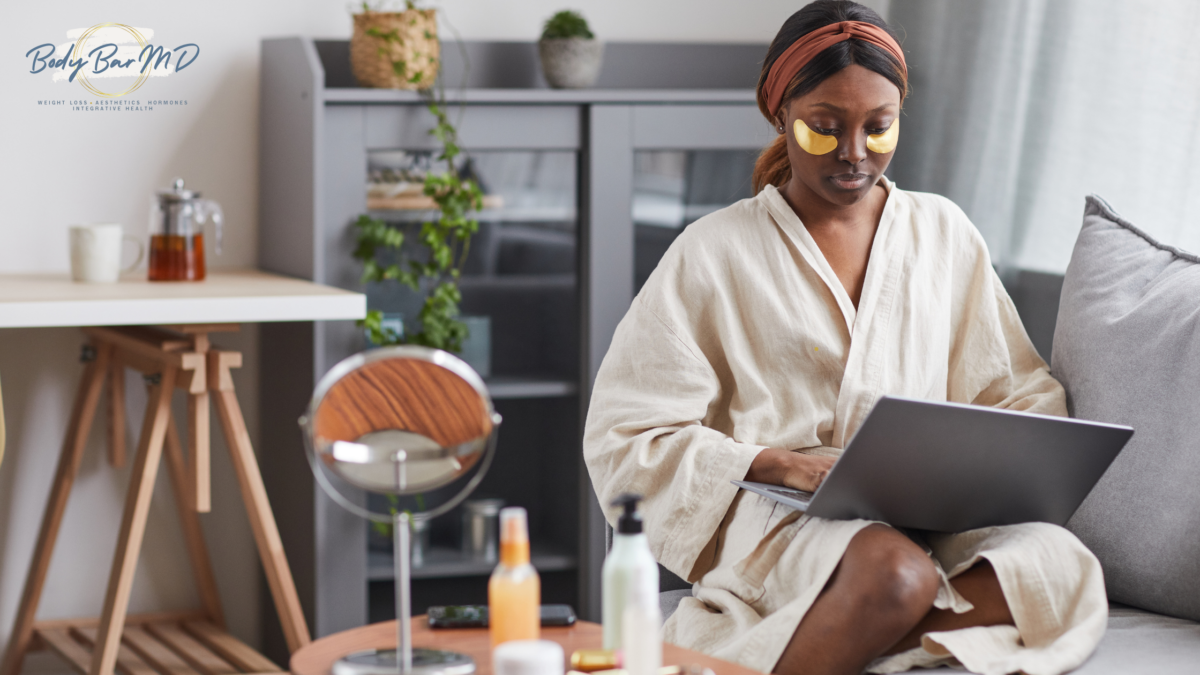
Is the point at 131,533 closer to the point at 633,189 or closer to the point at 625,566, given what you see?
the point at 633,189

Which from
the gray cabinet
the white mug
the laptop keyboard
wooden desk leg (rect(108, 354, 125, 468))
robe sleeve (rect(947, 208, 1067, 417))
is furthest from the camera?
wooden desk leg (rect(108, 354, 125, 468))

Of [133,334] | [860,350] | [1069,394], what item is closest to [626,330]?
[860,350]

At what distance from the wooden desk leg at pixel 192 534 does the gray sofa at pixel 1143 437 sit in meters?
1.20

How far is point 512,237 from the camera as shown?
2578 mm

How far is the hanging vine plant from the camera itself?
2.35m

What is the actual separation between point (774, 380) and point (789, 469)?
17 cm

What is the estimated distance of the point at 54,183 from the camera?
2541mm

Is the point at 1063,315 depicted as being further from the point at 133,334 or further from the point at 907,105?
the point at 133,334

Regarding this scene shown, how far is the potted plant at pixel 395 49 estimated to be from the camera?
2344 mm

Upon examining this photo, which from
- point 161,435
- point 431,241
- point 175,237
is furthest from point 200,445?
point 431,241

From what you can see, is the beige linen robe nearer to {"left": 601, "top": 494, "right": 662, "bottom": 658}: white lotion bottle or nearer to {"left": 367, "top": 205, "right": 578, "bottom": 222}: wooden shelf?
{"left": 601, "top": 494, "right": 662, "bottom": 658}: white lotion bottle

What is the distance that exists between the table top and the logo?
52 cm

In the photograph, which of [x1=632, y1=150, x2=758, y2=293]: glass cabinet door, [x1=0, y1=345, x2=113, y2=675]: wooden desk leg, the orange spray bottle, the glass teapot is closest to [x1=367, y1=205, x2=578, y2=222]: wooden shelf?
[x1=632, y1=150, x2=758, y2=293]: glass cabinet door

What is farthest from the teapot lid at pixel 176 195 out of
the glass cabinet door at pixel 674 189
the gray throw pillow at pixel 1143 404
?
the gray throw pillow at pixel 1143 404
